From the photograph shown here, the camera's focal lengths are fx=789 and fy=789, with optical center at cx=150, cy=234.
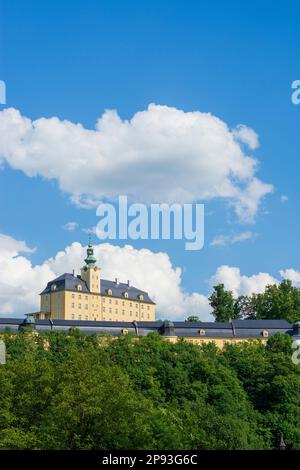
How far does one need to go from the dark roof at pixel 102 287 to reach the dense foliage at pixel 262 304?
21.8m

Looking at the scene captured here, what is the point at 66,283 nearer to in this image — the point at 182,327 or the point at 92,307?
the point at 92,307

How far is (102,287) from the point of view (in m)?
129

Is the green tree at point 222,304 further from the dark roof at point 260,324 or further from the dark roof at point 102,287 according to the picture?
the dark roof at point 102,287

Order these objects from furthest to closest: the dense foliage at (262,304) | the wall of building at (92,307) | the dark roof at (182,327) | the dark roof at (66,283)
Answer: the dark roof at (66,283)
the wall of building at (92,307)
the dense foliage at (262,304)
the dark roof at (182,327)

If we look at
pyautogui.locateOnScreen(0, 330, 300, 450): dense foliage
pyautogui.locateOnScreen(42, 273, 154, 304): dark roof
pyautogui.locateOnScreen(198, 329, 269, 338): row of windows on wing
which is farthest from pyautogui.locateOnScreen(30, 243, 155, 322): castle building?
pyautogui.locateOnScreen(0, 330, 300, 450): dense foliage

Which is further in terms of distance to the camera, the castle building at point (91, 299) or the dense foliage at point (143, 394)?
the castle building at point (91, 299)

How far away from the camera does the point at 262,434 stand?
2603 inches

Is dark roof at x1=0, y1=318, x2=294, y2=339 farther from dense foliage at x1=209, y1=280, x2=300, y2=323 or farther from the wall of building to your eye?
the wall of building

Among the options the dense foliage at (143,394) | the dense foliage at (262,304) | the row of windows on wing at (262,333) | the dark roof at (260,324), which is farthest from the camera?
the dense foliage at (262,304)

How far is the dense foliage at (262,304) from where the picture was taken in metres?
111

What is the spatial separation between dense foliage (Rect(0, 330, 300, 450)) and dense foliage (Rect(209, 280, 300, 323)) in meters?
23.8

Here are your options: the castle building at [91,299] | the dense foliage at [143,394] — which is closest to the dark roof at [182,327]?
the dense foliage at [143,394]

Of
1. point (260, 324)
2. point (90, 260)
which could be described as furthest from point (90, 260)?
point (260, 324)

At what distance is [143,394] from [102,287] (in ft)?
198
